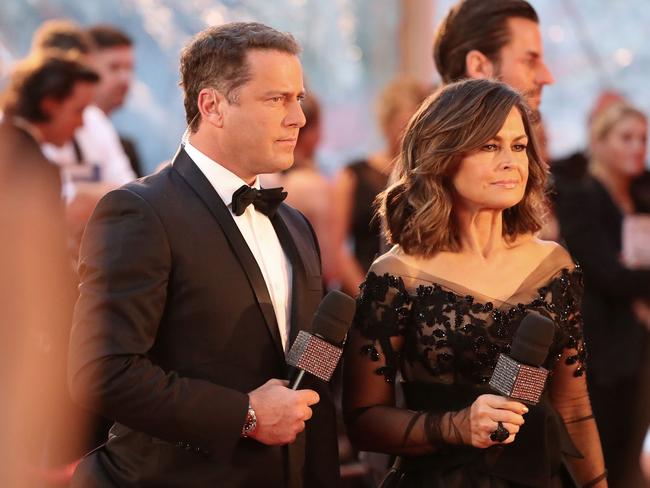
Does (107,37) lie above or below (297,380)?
above

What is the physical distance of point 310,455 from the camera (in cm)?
298

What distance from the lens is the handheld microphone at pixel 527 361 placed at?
2.69 meters

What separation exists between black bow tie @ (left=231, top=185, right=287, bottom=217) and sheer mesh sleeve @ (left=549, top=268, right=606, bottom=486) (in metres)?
0.85

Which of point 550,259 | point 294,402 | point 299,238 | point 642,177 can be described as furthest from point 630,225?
point 294,402

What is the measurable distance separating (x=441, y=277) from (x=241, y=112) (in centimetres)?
73

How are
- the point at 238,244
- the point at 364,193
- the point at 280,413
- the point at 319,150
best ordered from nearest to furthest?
the point at 280,413 → the point at 238,244 → the point at 364,193 → the point at 319,150

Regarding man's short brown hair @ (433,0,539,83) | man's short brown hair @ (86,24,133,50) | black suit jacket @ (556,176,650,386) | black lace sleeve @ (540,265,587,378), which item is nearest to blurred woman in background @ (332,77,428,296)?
black suit jacket @ (556,176,650,386)

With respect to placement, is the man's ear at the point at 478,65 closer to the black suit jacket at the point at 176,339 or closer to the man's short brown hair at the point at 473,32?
the man's short brown hair at the point at 473,32

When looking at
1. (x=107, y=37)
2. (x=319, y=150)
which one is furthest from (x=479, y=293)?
(x=319, y=150)

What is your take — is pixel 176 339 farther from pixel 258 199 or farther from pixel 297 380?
pixel 258 199

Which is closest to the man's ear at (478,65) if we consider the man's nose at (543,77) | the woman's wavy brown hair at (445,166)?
the man's nose at (543,77)

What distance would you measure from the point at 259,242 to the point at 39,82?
7.61 ft

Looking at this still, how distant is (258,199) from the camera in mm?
2961

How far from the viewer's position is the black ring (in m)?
2.76
